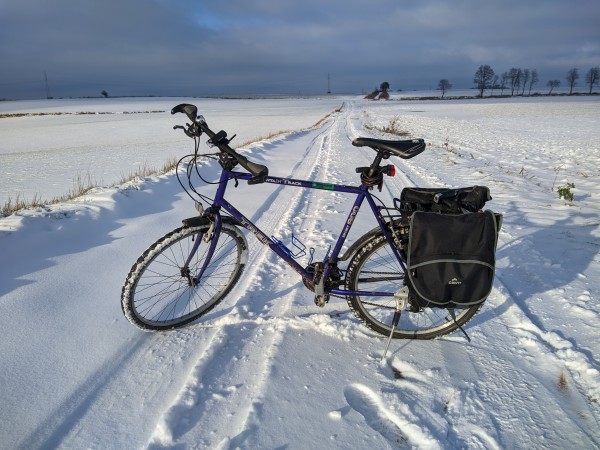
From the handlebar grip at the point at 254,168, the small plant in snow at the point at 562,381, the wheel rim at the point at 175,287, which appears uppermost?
the handlebar grip at the point at 254,168

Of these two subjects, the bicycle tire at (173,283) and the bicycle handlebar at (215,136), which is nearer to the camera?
the bicycle handlebar at (215,136)

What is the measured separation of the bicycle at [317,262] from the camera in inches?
97.6

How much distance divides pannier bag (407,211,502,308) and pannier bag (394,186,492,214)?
137mm

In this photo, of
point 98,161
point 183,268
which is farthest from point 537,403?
point 98,161

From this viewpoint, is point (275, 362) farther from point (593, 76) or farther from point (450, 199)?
point (593, 76)

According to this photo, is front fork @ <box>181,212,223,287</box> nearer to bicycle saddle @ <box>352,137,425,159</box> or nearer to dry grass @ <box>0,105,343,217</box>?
bicycle saddle @ <box>352,137,425,159</box>

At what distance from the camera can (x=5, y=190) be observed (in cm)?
723

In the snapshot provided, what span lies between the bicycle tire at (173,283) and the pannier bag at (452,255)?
144cm

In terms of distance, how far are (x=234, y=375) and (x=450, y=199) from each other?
1.93m

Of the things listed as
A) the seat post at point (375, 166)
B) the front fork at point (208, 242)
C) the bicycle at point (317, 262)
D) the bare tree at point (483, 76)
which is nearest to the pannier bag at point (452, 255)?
the bicycle at point (317, 262)

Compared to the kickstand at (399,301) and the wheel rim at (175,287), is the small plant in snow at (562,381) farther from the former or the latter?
the wheel rim at (175,287)

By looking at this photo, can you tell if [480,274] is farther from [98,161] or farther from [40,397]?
[98,161]

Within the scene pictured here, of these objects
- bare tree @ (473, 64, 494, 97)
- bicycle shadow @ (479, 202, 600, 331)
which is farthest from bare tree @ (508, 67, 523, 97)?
bicycle shadow @ (479, 202, 600, 331)

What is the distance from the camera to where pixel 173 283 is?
10.6 feet
